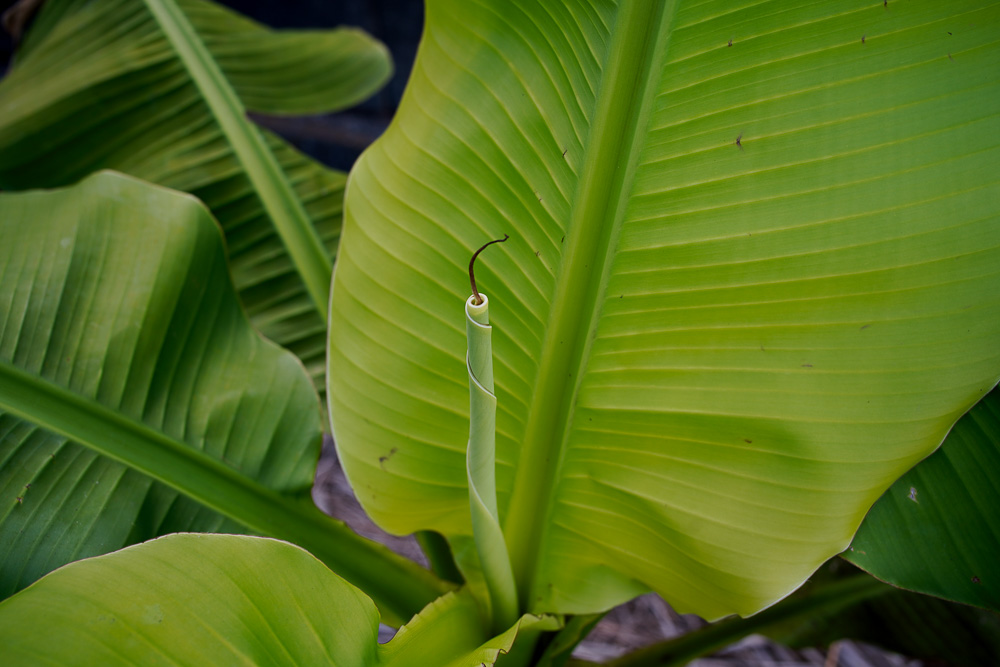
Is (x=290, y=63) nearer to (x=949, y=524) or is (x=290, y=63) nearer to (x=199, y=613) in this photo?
(x=199, y=613)

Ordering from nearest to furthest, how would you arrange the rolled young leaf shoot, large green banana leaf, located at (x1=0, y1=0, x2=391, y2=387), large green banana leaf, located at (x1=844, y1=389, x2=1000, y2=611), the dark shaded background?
the rolled young leaf shoot < large green banana leaf, located at (x1=844, y1=389, x2=1000, y2=611) < large green banana leaf, located at (x1=0, y1=0, x2=391, y2=387) < the dark shaded background

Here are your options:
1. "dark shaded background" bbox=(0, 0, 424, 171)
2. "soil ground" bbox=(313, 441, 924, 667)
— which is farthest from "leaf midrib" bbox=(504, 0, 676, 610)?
"dark shaded background" bbox=(0, 0, 424, 171)

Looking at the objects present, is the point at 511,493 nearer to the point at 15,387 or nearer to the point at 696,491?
the point at 696,491

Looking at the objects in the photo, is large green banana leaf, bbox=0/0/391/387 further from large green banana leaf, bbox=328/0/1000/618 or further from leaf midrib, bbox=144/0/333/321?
large green banana leaf, bbox=328/0/1000/618


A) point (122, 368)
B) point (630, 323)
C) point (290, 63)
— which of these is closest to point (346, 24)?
point (290, 63)

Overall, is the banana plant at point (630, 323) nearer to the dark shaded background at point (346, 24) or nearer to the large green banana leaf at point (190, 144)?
the large green banana leaf at point (190, 144)

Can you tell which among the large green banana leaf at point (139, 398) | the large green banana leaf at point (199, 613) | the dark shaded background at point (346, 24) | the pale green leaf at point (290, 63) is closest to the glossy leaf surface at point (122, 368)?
the large green banana leaf at point (139, 398)

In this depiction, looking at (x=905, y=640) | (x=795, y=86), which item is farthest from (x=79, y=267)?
(x=905, y=640)
